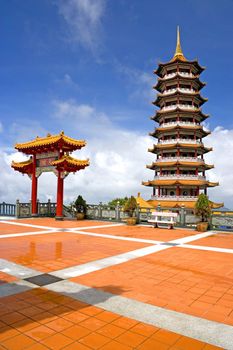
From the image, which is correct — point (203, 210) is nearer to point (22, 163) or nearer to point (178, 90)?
point (22, 163)

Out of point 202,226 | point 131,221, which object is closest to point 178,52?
point 131,221

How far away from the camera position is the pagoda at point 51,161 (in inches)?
858

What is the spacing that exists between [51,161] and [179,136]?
20419 mm

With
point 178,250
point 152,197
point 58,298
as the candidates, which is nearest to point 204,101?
point 152,197

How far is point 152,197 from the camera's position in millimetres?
37969

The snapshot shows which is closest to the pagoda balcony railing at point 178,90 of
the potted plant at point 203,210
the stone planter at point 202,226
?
the potted plant at point 203,210

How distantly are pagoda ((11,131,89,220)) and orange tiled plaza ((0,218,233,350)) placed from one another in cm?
1306

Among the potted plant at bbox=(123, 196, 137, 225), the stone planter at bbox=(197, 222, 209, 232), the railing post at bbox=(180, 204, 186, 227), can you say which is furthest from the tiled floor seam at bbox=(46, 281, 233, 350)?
the potted plant at bbox=(123, 196, 137, 225)

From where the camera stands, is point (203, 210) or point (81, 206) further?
point (81, 206)

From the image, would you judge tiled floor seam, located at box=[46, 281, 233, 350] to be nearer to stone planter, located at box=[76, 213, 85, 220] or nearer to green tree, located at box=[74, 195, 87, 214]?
stone planter, located at box=[76, 213, 85, 220]

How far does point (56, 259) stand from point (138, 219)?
454 inches

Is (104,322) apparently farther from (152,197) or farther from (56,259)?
(152,197)

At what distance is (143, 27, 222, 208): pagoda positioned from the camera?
1422 inches

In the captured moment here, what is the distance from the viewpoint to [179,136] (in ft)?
125
